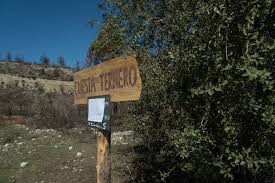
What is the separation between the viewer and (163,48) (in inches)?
248

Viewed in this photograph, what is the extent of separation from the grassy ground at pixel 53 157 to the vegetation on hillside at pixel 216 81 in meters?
3.38

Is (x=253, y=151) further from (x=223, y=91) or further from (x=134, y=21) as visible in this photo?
(x=134, y=21)

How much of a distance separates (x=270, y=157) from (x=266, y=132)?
28cm

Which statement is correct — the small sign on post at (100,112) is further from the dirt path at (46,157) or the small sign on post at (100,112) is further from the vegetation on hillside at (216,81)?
the dirt path at (46,157)

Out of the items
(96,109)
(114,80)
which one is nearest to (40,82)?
(96,109)

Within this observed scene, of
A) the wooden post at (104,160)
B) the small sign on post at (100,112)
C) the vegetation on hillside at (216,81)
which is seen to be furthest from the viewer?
the wooden post at (104,160)

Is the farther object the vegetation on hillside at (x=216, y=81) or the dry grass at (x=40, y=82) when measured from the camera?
the dry grass at (x=40, y=82)

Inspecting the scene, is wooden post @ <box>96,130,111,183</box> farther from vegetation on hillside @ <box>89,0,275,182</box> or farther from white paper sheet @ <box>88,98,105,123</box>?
vegetation on hillside @ <box>89,0,275,182</box>

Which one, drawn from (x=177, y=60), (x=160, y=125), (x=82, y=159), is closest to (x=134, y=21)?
(x=160, y=125)

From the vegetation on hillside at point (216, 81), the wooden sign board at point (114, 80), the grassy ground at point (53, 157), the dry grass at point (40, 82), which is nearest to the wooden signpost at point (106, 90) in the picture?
the wooden sign board at point (114, 80)

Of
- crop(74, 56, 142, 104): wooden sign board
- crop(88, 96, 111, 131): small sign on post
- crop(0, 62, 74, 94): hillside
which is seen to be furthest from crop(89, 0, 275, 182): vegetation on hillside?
crop(0, 62, 74, 94): hillside

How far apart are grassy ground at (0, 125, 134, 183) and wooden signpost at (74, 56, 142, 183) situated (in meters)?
3.20

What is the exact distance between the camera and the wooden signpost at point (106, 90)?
471cm

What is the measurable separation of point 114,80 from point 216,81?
1.17m
